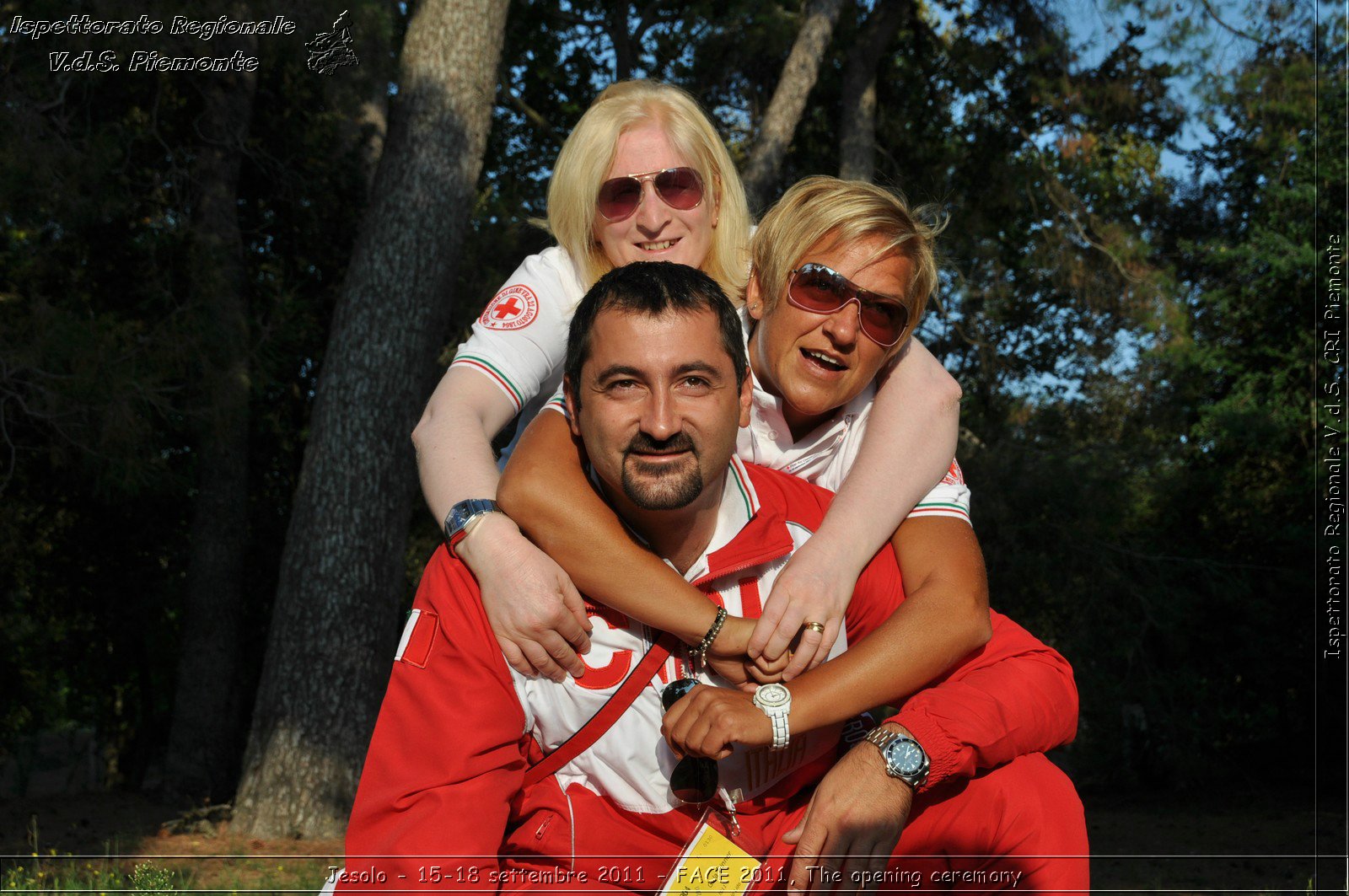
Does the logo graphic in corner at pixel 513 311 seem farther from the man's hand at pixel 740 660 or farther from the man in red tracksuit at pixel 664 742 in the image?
the man's hand at pixel 740 660

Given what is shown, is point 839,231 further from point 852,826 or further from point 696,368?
point 852,826

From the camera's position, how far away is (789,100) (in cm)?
1173

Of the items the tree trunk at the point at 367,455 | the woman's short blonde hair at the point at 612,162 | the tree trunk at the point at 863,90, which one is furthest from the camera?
the tree trunk at the point at 863,90

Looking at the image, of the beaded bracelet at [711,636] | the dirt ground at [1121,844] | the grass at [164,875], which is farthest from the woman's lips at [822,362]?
the dirt ground at [1121,844]

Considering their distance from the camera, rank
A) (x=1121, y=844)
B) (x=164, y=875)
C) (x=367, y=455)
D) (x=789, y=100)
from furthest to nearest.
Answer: (x=789, y=100) < (x=1121, y=844) < (x=367, y=455) < (x=164, y=875)

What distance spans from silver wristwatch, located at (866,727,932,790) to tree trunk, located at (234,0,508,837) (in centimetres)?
627

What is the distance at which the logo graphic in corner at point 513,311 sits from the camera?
3.36 m

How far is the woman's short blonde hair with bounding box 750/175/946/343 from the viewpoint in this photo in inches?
116

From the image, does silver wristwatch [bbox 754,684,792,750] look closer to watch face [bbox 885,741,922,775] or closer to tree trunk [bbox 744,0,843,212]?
watch face [bbox 885,741,922,775]

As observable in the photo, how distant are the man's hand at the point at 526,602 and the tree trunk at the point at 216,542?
7909 millimetres

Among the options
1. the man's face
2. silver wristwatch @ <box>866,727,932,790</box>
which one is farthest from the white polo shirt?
silver wristwatch @ <box>866,727,932,790</box>

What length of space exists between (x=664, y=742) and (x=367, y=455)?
603cm

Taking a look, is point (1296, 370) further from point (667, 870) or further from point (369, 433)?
point (667, 870)

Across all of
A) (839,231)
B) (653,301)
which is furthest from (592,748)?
(839,231)
